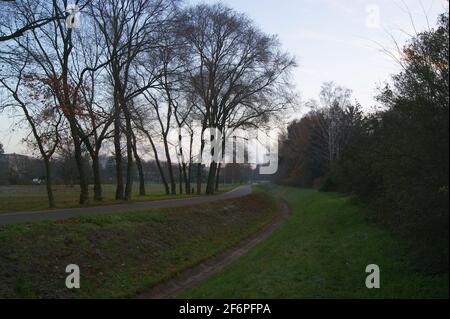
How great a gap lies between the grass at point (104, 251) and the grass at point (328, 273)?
2.32m

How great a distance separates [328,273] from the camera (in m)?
11.0

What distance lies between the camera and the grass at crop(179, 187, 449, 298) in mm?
9141

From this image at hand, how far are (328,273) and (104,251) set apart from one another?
7404mm

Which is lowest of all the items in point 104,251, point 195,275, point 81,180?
point 195,275

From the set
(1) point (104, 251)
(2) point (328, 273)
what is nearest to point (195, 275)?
(1) point (104, 251)

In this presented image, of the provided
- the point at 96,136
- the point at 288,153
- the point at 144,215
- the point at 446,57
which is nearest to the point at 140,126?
the point at 96,136

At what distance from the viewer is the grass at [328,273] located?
9141mm

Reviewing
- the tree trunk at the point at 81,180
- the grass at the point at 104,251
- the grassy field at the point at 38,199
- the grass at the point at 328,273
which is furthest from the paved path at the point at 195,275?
the tree trunk at the point at 81,180

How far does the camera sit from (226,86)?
4672 cm

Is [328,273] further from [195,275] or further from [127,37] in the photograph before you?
[127,37]

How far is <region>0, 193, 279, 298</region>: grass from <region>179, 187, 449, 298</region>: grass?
7.60 feet

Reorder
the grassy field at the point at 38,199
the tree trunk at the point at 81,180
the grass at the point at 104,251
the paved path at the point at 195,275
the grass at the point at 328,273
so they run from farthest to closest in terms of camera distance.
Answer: the tree trunk at the point at 81,180, the grassy field at the point at 38,199, the paved path at the point at 195,275, the grass at the point at 104,251, the grass at the point at 328,273

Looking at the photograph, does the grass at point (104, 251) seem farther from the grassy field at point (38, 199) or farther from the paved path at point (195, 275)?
the grassy field at point (38, 199)
